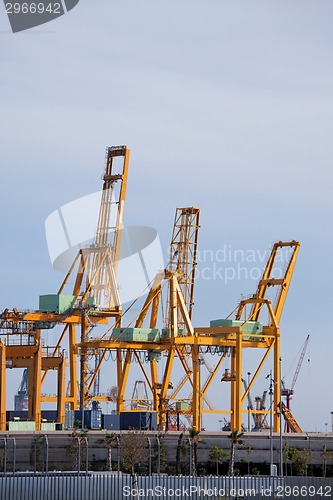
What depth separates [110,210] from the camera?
137m

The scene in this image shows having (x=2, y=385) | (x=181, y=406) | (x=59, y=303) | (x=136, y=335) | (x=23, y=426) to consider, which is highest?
(x=59, y=303)

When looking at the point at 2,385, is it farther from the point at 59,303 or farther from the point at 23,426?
the point at 59,303

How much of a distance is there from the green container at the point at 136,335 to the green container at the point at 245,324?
6255 mm

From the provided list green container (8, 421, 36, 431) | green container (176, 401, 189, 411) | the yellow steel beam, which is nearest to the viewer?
green container (8, 421, 36, 431)

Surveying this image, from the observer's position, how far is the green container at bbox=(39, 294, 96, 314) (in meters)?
125

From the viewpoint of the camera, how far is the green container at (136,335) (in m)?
124

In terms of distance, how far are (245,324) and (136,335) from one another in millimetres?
11650

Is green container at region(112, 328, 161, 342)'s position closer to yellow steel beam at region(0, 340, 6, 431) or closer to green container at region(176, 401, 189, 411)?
green container at region(176, 401, 189, 411)

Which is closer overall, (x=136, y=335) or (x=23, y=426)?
(x=23, y=426)

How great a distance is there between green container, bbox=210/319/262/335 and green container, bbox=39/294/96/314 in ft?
43.1

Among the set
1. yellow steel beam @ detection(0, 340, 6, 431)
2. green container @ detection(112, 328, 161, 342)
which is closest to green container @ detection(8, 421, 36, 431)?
yellow steel beam @ detection(0, 340, 6, 431)

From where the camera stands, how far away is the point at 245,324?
127 m

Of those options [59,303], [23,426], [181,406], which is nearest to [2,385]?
[23,426]

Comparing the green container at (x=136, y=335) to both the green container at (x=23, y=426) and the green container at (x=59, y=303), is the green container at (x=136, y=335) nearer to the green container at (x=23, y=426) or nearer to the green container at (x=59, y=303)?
the green container at (x=59, y=303)
